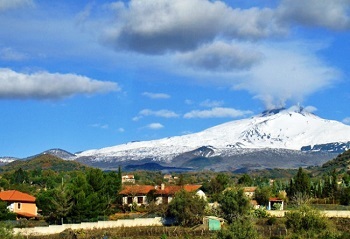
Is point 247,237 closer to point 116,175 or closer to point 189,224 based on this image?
point 189,224

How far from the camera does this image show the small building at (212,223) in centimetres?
6750

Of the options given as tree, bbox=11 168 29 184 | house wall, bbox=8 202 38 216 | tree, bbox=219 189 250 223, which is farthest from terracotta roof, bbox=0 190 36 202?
tree, bbox=11 168 29 184

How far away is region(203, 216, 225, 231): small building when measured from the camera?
67.5m

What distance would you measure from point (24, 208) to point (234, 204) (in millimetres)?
25599

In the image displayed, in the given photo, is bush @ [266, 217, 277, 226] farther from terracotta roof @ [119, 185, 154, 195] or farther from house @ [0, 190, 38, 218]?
house @ [0, 190, 38, 218]

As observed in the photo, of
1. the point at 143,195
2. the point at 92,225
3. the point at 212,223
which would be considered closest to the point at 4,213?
the point at 92,225

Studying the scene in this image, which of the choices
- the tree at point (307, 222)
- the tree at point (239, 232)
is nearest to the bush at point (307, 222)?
the tree at point (307, 222)

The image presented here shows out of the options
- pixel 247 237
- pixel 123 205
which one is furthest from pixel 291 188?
pixel 247 237

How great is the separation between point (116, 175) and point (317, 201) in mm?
27985

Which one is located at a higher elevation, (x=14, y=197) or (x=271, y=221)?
(x=14, y=197)

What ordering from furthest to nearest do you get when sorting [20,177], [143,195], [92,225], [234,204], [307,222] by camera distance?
1. [20,177]
2. [143,195]
3. [234,204]
4. [92,225]
5. [307,222]

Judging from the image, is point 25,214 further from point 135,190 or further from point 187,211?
point 187,211

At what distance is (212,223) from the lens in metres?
68.4

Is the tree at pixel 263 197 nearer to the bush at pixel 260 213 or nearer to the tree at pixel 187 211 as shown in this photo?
the bush at pixel 260 213
